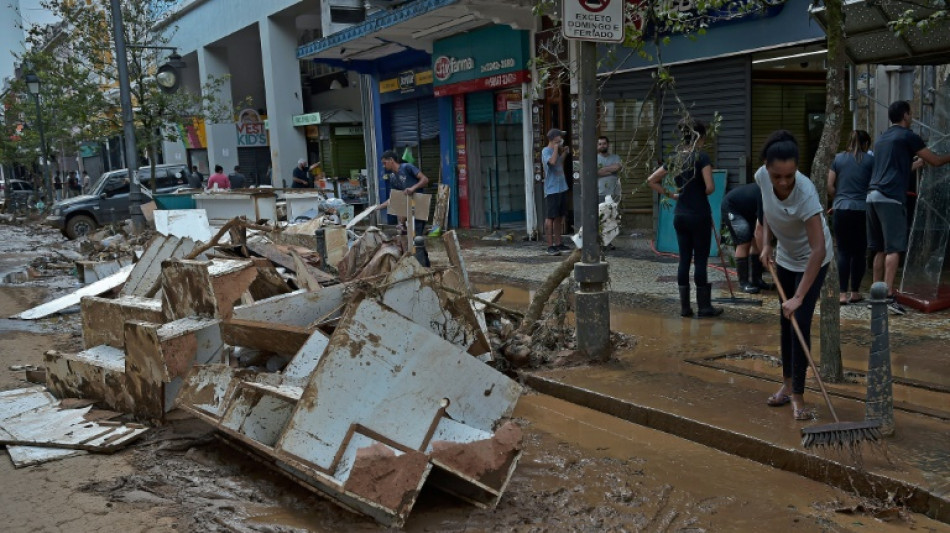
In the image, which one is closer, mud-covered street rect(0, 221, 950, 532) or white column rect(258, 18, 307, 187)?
mud-covered street rect(0, 221, 950, 532)

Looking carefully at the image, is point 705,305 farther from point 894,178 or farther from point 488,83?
point 488,83

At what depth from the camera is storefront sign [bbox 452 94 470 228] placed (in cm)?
1809

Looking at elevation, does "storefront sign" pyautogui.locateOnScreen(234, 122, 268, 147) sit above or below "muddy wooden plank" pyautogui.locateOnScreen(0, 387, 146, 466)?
above

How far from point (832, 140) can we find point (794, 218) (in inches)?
36.6

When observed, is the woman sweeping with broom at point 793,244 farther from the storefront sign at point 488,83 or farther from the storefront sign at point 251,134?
the storefront sign at point 251,134

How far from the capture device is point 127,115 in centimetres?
1827

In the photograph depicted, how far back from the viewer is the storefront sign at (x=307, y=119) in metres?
26.5

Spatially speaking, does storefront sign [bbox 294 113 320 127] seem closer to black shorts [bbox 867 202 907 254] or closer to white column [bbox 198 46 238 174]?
white column [bbox 198 46 238 174]

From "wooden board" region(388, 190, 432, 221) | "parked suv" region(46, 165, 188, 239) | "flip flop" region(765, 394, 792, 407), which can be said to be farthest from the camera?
"parked suv" region(46, 165, 188, 239)

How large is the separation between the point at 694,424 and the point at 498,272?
7.04m

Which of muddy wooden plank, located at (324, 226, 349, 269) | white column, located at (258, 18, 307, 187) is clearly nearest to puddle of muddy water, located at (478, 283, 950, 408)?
muddy wooden plank, located at (324, 226, 349, 269)

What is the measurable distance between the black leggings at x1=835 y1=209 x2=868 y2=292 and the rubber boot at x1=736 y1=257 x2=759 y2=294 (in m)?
1.20

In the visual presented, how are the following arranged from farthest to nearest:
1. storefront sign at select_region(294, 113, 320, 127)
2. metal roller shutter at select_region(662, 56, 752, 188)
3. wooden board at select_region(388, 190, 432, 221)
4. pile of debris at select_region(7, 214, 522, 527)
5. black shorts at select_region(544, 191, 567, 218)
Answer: storefront sign at select_region(294, 113, 320, 127) < black shorts at select_region(544, 191, 567, 218) < metal roller shutter at select_region(662, 56, 752, 188) < wooden board at select_region(388, 190, 432, 221) < pile of debris at select_region(7, 214, 522, 527)

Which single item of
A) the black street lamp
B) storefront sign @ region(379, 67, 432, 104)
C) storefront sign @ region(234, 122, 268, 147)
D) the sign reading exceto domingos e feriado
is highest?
the black street lamp
